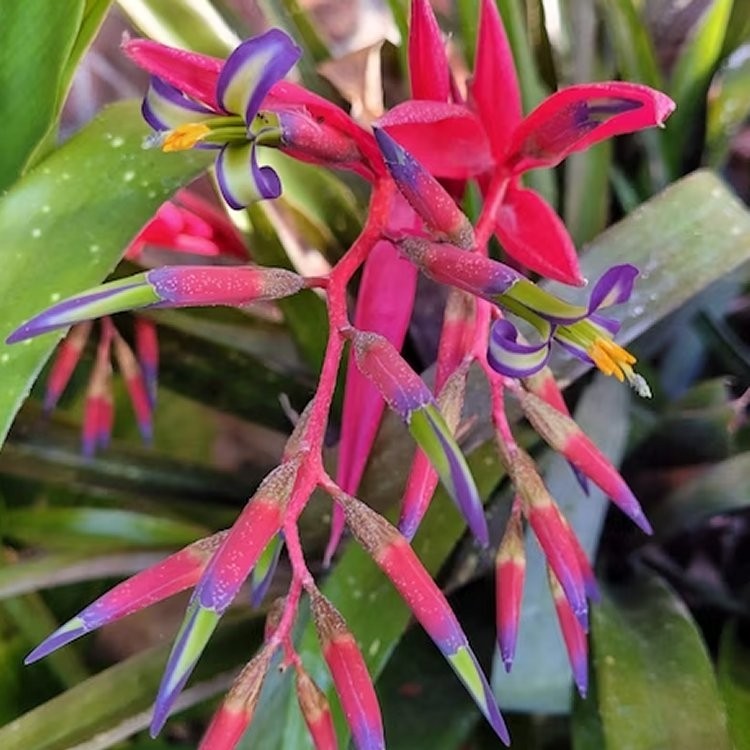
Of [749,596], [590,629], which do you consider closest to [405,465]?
[590,629]

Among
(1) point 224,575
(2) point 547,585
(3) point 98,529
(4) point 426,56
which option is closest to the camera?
(1) point 224,575

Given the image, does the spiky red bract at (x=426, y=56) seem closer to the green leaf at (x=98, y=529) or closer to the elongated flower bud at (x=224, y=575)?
the elongated flower bud at (x=224, y=575)

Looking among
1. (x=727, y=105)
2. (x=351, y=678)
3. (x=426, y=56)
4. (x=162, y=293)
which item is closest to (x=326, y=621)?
(x=351, y=678)

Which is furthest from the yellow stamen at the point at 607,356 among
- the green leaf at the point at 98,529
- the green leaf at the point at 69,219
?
the green leaf at the point at 98,529

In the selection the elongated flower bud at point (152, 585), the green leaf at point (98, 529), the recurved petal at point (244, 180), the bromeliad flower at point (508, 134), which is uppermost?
the recurved petal at point (244, 180)

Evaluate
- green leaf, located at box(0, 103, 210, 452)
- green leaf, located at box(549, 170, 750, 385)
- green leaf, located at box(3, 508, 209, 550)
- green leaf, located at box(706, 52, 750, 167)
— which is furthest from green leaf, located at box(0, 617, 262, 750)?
green leaf, located at box(706, 52, 750, 167)

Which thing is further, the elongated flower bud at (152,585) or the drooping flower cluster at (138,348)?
the drooping flower cluster at (138,348)

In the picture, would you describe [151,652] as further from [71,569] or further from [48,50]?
[48,50]

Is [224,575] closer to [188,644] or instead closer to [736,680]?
[188,644]
